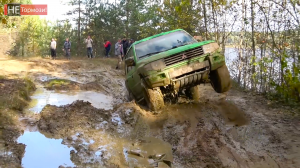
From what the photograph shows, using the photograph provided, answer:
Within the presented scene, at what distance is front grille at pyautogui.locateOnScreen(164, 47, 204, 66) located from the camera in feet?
20.4

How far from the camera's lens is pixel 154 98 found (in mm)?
6375

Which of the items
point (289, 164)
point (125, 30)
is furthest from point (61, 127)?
point (125, 30)

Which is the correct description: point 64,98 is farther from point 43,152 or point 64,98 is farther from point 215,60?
point 215,60

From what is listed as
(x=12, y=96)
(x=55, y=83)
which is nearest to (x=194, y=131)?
(x=12, y=96)

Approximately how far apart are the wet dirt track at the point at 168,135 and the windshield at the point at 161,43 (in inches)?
52.8

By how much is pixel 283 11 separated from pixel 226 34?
431 cm

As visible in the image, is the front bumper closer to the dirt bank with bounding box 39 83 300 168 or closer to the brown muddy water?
the dirt bank with bounding box 39 83 300 168

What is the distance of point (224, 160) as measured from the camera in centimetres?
416

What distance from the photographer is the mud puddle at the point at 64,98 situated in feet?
28.4

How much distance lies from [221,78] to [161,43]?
1670mm

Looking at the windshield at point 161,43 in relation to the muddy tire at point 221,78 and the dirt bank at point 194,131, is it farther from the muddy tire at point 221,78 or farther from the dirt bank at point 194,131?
the dirt bank at point 194,131

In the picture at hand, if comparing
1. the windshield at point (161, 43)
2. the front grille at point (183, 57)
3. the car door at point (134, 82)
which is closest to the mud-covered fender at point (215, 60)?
the front grille at point (183, 57)

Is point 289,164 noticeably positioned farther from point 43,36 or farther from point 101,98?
point 43,36

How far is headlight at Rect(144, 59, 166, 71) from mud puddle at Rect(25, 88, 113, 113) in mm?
3097
